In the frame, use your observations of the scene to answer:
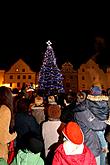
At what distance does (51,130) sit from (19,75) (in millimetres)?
48724

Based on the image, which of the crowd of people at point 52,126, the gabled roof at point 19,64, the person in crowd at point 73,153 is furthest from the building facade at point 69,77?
the person in crowd at point 73,153

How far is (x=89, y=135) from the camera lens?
23.4 ft

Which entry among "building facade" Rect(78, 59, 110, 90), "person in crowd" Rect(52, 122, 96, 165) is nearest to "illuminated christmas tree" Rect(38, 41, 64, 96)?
"building facade" Rect(78, 59, 110, 90)

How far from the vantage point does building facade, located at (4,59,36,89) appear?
55219 mm

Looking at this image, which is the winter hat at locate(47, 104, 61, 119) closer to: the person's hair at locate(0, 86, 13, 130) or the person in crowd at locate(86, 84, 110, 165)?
the person in crowd at locate(86, 84, 110, 165)

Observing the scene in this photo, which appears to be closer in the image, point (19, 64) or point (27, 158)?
point (27, 158)

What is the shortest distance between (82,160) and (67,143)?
1.00 feet

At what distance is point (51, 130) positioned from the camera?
753cm

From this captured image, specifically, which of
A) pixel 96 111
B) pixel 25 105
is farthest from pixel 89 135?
pixel 25 105

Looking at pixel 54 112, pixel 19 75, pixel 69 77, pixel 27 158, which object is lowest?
pixel 27 158

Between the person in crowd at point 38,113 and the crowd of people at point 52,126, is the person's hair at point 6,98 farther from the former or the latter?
the person in crowd at point 38,113

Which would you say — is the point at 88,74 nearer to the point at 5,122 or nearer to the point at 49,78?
the point at 49,78

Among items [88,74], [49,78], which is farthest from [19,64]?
[49,78]

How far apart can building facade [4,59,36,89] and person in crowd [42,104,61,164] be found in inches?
1870
